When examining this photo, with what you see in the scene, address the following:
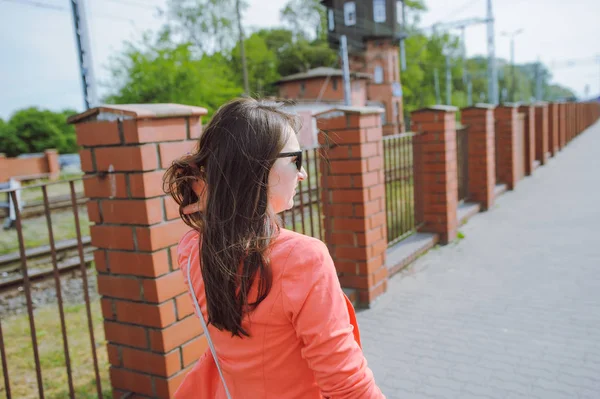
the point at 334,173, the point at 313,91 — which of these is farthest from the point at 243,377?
the point at 313,91

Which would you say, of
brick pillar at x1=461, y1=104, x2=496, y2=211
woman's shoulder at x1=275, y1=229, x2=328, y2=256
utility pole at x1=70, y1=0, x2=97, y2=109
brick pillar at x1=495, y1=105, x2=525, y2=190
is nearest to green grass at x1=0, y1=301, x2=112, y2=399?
utility pole at x1=70, y1=0, x2=97, y2=109

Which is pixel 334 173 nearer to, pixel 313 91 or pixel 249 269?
pixel 249 269

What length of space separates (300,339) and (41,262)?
8.83m

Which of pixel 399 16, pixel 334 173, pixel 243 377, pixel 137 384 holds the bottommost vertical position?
pixel 137 384

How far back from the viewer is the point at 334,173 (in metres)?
4.53

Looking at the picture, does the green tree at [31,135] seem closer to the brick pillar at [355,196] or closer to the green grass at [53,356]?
the green grass at [53,356]

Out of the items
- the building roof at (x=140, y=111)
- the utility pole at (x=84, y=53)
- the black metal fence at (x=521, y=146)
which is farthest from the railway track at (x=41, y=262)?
the black metal fence at (x=521, y=146)

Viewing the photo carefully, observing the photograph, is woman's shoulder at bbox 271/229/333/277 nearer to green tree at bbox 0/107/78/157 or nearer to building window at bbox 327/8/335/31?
green tree at bbox 0/107/78/157

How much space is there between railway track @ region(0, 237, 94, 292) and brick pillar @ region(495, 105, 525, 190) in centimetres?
862

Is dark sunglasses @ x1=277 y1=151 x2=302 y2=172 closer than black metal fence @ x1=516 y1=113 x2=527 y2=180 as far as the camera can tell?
Yes

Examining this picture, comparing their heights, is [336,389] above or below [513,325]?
above

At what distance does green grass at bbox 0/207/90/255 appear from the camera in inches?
421

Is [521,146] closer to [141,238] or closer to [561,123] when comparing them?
[561,123]

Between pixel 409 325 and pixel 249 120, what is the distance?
3230 millimetres
